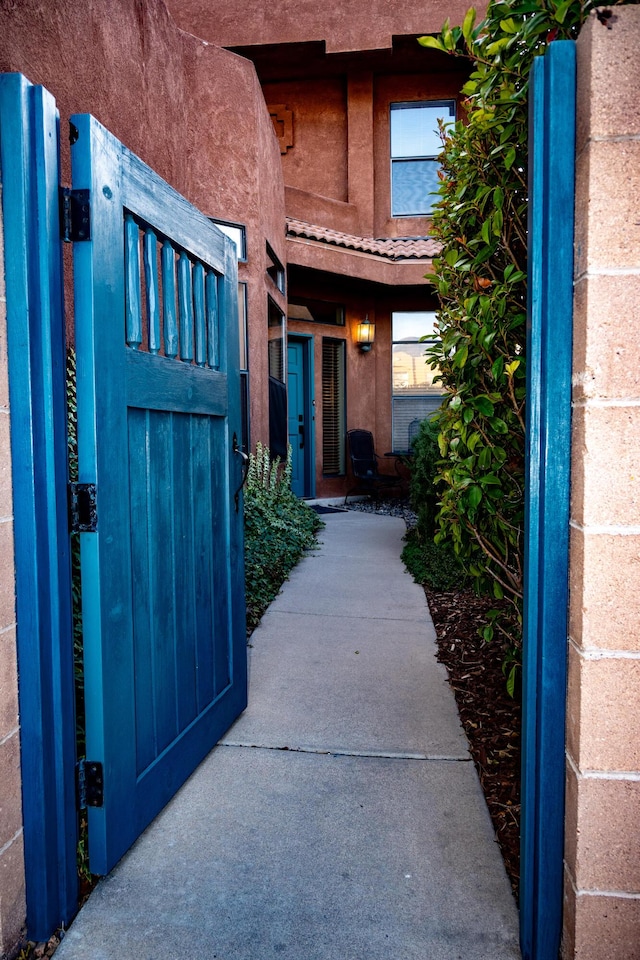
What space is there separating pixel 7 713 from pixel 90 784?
39 centimetres

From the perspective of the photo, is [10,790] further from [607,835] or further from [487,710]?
[487,710]

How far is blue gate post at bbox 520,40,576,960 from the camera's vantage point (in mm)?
1477

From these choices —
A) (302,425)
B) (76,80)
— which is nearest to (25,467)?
(76,80)

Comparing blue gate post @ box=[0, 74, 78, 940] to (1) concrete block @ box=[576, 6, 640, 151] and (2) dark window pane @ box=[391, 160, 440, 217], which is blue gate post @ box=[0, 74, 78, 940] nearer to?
(1) concrete block @ box=[576, 6, 640, 151]

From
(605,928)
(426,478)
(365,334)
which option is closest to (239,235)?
(426,478)

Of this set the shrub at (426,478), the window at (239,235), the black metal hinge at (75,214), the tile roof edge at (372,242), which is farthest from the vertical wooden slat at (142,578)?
the tile roof edge at (372,242)

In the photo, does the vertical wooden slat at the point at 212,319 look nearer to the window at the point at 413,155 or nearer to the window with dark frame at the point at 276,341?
the window with dark frame at the point at 276,341

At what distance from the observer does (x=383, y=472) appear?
1114 cm

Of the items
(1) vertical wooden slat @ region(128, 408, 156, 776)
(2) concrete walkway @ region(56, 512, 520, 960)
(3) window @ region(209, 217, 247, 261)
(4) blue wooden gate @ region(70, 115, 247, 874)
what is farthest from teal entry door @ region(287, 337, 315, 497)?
(1) vertical wooden slat @ region(128, 408, 156, 776)

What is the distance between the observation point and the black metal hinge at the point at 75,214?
171 cm

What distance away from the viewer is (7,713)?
1.59 m

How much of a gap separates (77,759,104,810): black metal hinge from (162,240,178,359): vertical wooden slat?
1.33 meters

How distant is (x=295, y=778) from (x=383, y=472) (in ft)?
29.1

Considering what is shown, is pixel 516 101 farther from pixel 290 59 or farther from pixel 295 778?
pixel 290 59
